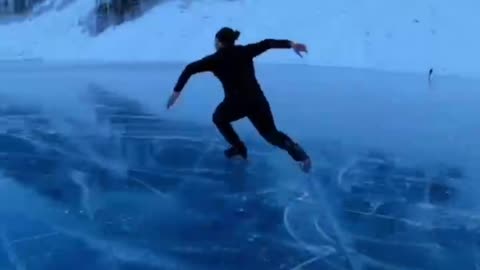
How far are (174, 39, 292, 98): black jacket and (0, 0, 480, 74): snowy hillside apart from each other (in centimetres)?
916

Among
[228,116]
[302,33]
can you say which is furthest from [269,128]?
[302,33]

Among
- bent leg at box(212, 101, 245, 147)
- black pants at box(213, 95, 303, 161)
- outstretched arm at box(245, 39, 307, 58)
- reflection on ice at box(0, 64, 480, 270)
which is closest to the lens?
reflection on ice at box(0, 64, 480, 270)

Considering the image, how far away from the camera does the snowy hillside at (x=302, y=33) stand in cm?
1536

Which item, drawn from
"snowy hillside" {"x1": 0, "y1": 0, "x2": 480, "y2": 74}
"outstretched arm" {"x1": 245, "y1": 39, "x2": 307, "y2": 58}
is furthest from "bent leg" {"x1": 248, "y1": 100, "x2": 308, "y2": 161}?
"snowy hillside" {"x1": 0, "y1": 0, "x2": 480, "y2": 74}

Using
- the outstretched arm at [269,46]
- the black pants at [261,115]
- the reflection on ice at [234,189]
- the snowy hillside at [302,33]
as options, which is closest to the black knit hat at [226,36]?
the outstretched arm at [269,46]

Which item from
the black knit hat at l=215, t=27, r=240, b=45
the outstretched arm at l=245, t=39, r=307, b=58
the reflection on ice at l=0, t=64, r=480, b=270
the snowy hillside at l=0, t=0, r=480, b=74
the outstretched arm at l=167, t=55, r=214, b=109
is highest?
the snowy hillside at l=0, t=0, r=480, b=74

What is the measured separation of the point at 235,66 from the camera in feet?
18.2

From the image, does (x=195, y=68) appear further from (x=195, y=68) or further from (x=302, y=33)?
(x=302, y=33)

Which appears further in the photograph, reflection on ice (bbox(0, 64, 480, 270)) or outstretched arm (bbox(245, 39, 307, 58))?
outstretched arm (bbox(245, 39, 307, 58))

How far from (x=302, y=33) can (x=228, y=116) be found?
39.1 ft

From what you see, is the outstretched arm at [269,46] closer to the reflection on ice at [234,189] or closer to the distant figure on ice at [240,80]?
the distant figure on ice at [240,80]

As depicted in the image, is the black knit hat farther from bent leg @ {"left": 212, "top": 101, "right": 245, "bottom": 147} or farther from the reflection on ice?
the reflection on ice

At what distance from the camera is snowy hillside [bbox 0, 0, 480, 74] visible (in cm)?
1536

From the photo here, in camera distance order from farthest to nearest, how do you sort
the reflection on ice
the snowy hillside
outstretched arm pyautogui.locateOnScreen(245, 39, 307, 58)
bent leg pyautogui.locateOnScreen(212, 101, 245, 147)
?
the snowy hillside
bent leg pyautogui.locateOnScreen(212, 101, 245, 147)
outstretched arm pyautogui.locateOnScreen(245, 39, 307, 58)
the reflection on ice
